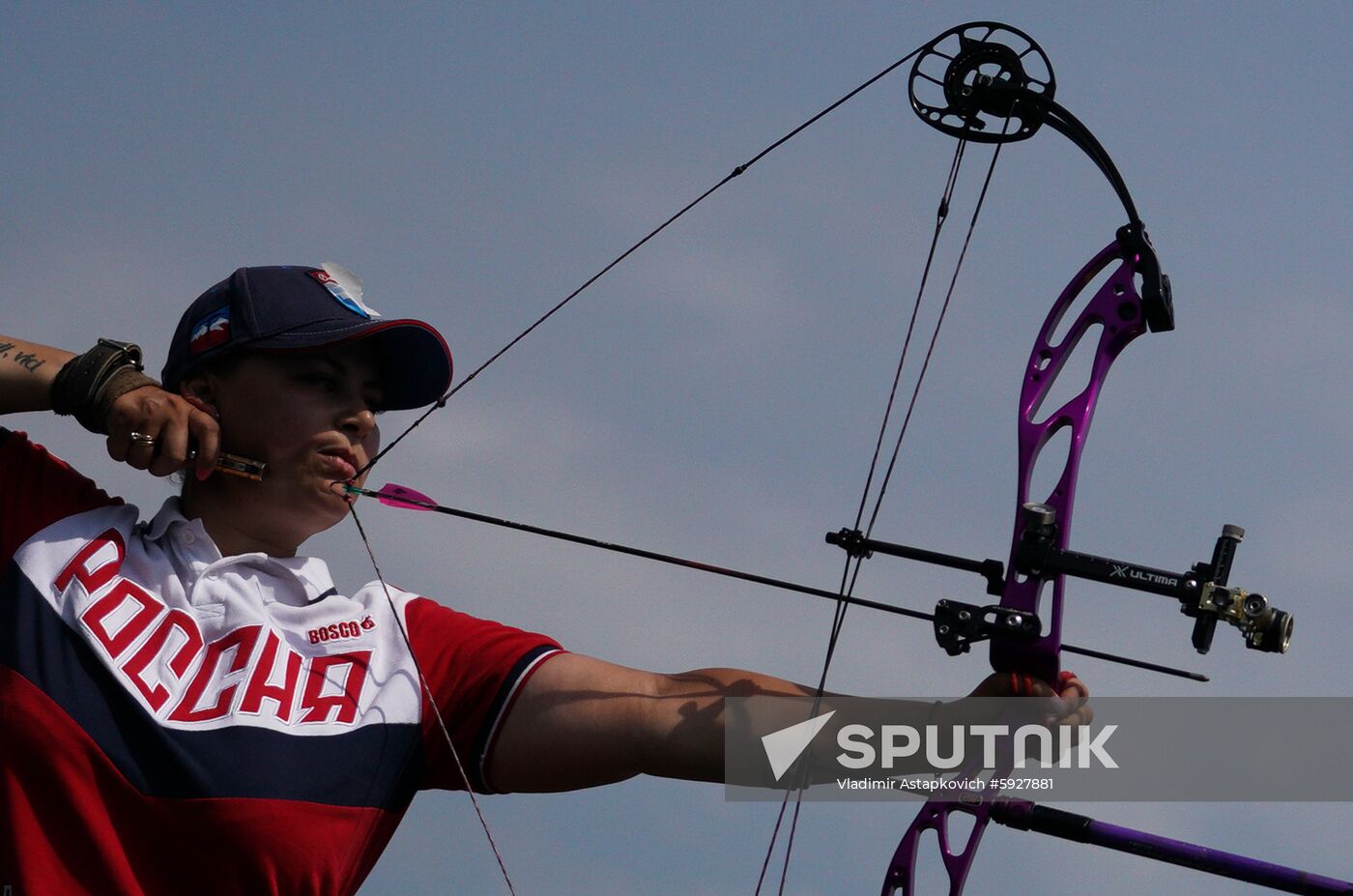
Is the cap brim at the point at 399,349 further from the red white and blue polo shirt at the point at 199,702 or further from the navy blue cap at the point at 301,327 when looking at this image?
A: the red white and blue polo shirt at the point at 199,702

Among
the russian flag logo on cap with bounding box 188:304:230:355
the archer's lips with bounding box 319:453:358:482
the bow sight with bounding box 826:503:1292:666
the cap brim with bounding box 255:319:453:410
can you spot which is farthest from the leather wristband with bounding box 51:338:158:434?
the bow sight with bounding box 826:503:1292:666

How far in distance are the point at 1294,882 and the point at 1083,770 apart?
362 millimetres

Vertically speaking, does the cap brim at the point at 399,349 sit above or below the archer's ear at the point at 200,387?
above

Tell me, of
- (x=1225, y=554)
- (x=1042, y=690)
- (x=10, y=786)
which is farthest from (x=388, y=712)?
(x=1225, y=554)

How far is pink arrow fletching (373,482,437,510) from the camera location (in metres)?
2.91

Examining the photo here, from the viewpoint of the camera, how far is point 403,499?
9.70 feet

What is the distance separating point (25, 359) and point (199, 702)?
0.69 meters

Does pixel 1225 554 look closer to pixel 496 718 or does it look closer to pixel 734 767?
pixel 734 767

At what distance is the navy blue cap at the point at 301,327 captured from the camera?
2770mm

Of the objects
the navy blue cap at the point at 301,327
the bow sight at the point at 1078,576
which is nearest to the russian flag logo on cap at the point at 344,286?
the navy blue cap at the point at 301,327

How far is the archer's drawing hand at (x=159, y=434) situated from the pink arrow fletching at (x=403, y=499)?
324mm

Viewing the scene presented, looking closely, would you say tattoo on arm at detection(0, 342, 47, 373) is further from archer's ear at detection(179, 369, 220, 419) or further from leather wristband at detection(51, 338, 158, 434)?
archer's ear at detection(179, 369, 220, 419)

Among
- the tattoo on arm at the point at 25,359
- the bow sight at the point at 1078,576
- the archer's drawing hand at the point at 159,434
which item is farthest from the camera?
the tattoo on arm at the point at 25,359

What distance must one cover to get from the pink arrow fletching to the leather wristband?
1.40ft
